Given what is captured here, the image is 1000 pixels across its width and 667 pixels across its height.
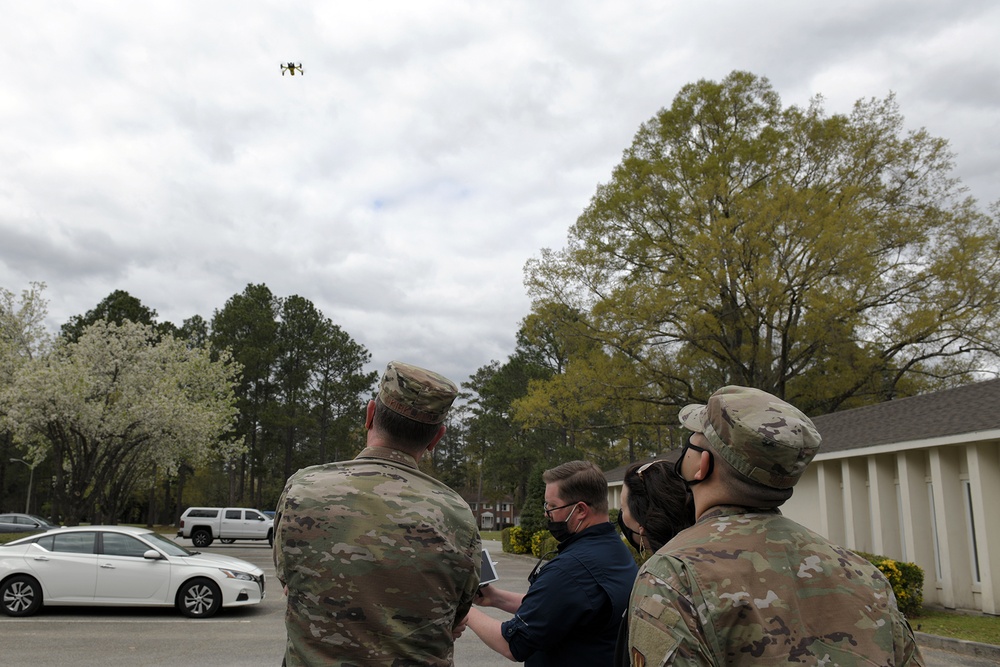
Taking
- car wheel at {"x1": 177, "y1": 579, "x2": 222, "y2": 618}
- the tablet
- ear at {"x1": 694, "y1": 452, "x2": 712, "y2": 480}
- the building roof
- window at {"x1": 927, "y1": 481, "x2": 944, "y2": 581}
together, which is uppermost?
the building roof

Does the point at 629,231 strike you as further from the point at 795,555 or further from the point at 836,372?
the point at 795,555

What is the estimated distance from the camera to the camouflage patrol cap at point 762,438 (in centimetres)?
175

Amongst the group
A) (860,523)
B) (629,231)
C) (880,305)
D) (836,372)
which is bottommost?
(860,523)

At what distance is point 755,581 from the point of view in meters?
1.61

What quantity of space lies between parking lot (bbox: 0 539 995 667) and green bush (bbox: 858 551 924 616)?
7.58ft

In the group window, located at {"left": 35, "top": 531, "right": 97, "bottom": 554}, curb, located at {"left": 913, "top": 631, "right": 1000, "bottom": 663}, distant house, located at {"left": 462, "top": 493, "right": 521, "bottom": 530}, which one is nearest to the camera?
curb, located at {"left": 913, "top": 631, "right": 1000, "bottom": 663}

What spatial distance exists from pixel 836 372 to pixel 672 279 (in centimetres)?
685

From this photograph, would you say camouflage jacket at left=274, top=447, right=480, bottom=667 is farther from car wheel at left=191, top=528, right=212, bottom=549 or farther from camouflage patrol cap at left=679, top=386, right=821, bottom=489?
car wheel at left=191, top=528, right=212, bottom=549

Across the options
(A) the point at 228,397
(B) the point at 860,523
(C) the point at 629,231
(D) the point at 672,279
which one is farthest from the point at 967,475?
(A) the point at 228,397

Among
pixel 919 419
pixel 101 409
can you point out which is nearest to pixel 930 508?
pixel 919 419

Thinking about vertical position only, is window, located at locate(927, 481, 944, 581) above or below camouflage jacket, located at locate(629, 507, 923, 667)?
below

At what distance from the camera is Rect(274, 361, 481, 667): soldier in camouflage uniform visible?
2.23 m

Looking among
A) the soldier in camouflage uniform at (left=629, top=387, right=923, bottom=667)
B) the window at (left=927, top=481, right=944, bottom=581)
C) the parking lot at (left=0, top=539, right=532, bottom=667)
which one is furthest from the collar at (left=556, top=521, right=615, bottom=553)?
the window at (left=927, top=481, right=944, bottom=581)

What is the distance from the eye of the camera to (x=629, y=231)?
27969 mm
